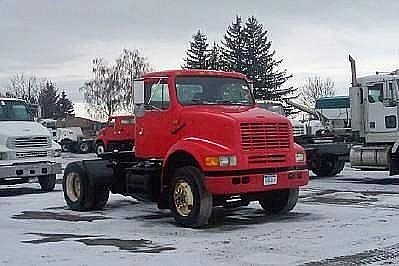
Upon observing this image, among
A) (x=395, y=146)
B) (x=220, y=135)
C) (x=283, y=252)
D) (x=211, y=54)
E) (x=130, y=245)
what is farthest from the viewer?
(x=211, y=54)

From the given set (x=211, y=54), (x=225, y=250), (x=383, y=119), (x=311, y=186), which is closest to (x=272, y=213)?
(x=225, y=250)

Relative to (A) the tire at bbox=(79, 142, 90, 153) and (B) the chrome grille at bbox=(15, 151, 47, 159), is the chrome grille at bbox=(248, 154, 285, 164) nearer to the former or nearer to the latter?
(B) the chrome grille at bbox=(15, 151, 47, 159)

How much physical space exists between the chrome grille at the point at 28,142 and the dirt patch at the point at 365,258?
452 inches

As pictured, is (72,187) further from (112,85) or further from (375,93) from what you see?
(112,85)

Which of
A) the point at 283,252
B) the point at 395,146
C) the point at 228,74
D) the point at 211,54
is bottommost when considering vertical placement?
the point at 283,252

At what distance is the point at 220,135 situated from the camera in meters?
11.8

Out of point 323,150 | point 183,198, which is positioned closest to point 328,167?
point 323,150

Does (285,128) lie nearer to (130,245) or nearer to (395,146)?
(130,245)

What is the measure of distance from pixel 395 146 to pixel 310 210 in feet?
19.1

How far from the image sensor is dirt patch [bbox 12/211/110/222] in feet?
43.7

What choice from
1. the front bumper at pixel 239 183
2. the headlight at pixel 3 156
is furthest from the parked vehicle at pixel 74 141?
the front bumper at pixel 239 183

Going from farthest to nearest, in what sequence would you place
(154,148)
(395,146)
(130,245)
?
(395,146) → (154,148) → (130,245)

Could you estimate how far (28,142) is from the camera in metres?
18.7

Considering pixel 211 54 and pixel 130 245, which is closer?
pixel 130 245
